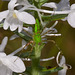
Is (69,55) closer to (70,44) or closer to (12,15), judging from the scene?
(70,44)

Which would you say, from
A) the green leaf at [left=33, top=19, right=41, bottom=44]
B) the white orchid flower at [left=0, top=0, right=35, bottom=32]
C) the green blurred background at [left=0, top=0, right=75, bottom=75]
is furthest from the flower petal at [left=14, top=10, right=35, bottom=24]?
the green blurred background at [left=0, top=0, right=75, bottom=75]

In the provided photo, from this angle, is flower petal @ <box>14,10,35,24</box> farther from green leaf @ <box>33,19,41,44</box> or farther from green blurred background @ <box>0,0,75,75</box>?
green blurred background @ <box>0,0,75,75</box>

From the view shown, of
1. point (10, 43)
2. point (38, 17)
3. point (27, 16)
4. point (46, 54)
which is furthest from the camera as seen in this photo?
point (10, 43)

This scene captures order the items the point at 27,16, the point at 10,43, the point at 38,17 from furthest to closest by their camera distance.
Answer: the point at 10,43 → the point at 38,17 → the point at 27,16

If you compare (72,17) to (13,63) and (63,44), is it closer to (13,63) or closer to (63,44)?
(13,63)

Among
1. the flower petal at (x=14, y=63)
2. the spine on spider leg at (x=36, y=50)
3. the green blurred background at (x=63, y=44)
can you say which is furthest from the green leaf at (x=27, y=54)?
the green blurred background at (x=63, y=44)

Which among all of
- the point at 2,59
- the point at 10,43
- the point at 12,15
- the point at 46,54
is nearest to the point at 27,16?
the point at 12,15

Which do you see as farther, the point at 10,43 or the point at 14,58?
the point at 10,43

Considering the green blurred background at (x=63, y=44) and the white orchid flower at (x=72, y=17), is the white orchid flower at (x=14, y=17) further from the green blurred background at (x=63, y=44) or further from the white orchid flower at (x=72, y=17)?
the green blurred background at (x=63, y=44)

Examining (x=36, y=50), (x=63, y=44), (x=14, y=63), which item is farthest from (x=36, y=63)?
(x=63, y=44)
